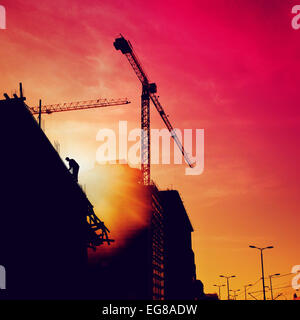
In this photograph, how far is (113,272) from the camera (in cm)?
7681

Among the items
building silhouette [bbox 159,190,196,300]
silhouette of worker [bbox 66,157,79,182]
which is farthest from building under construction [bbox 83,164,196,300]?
silhouette of worker [bbox 66,157,79,182]

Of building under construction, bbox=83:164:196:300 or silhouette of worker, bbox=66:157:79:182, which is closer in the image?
silhouette of worker, bbox=66:157:79:182

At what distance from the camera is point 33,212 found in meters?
23.5

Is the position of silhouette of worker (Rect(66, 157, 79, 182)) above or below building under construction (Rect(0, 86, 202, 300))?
above

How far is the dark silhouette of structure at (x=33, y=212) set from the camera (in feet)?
69.3

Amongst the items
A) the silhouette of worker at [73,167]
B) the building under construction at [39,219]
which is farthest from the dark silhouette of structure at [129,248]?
the silhouette of worker at [73,167]

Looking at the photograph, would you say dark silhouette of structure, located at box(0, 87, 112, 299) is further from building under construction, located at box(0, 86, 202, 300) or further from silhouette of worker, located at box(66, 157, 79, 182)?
silhouette of worker, located at box(66, 157, 79, 182)

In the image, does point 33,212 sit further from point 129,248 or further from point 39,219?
point 129,248

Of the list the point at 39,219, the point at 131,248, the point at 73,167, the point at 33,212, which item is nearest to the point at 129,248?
the point at 131,248

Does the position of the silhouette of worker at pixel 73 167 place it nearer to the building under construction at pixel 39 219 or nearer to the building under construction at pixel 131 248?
the building under construction at pixel 39 219

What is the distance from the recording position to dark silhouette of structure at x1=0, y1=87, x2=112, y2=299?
2112 cm
